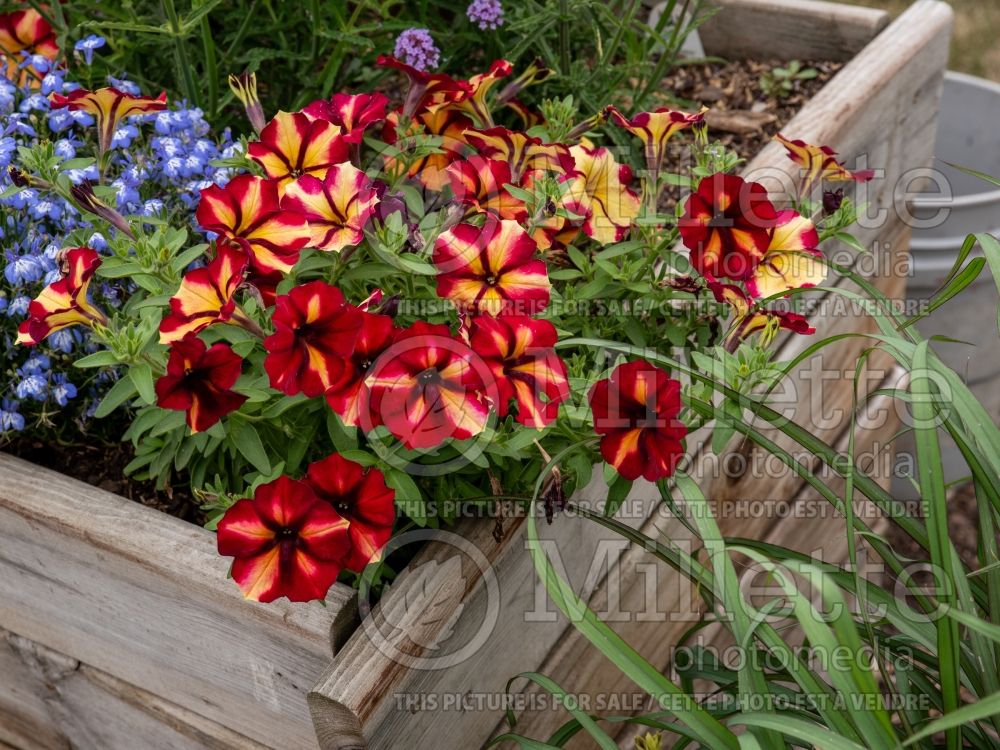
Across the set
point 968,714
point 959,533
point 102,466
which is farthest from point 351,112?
point 959,533

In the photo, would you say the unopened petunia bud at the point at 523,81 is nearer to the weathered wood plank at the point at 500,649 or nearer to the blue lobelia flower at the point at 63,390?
the weathered wood plank at the point at 500,649

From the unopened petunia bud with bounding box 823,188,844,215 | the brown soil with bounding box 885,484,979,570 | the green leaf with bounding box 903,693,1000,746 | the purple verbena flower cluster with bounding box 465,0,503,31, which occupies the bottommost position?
the brown soil with bounding box 885,484,979,570

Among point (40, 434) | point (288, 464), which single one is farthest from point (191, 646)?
point (40, 434)

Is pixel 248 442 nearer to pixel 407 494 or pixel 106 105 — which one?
pixel 407 494

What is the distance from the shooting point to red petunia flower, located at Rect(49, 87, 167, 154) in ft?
3.59

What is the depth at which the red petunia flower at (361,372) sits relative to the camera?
0.87 meters

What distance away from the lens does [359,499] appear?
0.90 metres

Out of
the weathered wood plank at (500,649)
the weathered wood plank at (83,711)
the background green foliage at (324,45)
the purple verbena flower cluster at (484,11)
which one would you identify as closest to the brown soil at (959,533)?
the weathered wood plank at (500,649)

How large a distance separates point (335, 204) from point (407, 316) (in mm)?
148

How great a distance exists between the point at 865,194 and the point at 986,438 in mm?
837

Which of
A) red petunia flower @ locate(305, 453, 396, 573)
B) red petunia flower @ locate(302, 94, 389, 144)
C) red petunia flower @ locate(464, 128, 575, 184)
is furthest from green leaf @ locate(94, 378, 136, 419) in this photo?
red petunia flower @ locate(464, 128, 575, 184)

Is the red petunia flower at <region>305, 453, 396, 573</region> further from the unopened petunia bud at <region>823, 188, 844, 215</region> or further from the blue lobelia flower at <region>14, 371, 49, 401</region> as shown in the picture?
the unopened petunia bud at <region>823, 188, 844, 215</region>

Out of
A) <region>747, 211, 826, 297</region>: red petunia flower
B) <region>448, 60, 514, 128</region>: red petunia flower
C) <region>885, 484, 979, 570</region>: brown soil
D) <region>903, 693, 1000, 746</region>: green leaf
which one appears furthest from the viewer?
<region>885, 484, 979, 570</region>: brown soil

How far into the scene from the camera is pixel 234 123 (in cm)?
160
